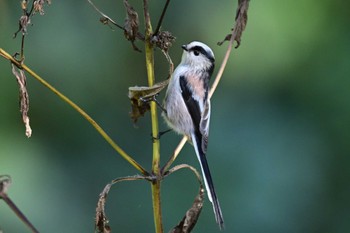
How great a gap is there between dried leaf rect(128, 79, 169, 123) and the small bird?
0.46 metres

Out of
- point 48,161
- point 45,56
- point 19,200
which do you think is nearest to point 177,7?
point 45,56

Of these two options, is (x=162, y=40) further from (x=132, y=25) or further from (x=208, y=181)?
(x=208, y=181)

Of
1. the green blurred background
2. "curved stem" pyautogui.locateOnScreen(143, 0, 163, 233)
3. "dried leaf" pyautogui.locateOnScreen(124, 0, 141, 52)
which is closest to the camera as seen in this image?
"curved stem" pyautogui.locateOnScreen(143, 0, 163, 233)

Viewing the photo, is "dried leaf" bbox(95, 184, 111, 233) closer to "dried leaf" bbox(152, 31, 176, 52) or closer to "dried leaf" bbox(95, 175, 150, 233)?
"dried leaf" bbox(95, 175, 150, 233)

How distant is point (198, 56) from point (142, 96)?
3.40 feet

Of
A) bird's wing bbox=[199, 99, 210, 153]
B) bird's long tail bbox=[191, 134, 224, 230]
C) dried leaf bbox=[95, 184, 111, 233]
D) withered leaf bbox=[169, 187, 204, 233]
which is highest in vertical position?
bird's wing bbox=[199, 99, 210, 153]

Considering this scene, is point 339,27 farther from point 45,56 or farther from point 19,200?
point 19,200

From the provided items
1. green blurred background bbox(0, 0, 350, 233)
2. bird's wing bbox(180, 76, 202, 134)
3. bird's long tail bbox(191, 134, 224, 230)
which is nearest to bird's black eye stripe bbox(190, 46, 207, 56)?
bird's wing bbox(180, 76, 202, 134)

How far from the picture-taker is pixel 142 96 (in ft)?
5.29

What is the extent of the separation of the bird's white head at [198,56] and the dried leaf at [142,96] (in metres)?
0.92

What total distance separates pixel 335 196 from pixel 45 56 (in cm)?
159

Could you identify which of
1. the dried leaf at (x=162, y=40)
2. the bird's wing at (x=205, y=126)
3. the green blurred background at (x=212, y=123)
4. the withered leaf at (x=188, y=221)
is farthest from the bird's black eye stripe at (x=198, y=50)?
the withered leaf at (x=188, y=221)

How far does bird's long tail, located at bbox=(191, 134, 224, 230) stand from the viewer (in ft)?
5.59

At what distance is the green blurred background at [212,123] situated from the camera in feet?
9.87
